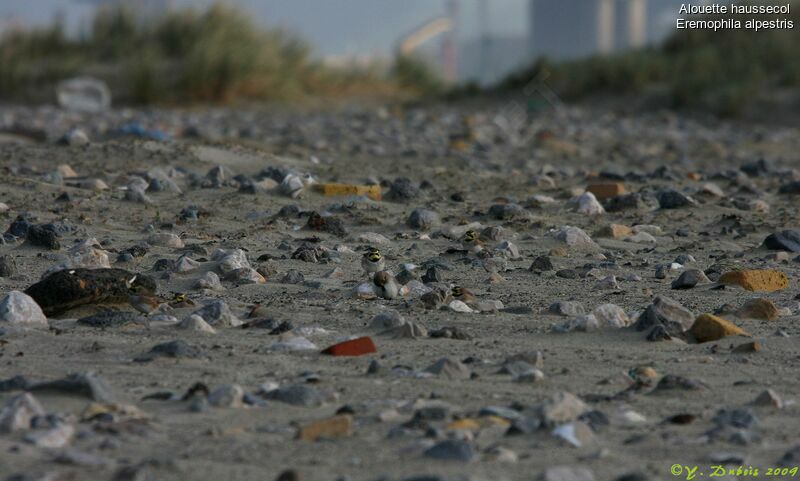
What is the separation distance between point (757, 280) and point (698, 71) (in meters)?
11.8

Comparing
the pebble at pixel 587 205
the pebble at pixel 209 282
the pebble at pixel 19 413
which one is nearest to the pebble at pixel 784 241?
the pebble at pixel 587 205

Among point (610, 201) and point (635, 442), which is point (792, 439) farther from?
point (610, 201)

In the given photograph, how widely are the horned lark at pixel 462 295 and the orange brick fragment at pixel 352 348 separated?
1.89 feet

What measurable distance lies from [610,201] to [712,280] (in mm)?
1477

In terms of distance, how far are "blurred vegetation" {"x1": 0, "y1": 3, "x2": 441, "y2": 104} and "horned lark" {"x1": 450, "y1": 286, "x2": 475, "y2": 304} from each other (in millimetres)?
11055

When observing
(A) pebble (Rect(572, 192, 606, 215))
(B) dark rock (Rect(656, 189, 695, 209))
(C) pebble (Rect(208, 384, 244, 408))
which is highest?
(C) pebble (Rect(208, 384, 244, 408))

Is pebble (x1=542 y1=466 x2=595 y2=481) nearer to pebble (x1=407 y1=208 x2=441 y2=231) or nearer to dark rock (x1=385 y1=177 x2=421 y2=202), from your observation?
pebble (x1=407 y1=208 x2=441 y2=231)

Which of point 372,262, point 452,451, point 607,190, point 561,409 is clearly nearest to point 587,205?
point 607,190

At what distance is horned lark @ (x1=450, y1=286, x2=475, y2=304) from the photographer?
3186 mm

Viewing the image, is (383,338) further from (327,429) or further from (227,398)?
(327,429)

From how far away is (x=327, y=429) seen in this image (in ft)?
6.65

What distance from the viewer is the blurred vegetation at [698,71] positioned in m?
13.3

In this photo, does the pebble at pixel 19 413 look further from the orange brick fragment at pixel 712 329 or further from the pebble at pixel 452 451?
the orange brick fragment at pixel 712 329

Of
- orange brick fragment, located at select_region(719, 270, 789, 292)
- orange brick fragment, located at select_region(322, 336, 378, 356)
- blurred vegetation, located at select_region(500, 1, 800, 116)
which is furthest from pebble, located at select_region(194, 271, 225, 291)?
blurred vegetation, located at select_region(500, 1, 800, 116)
